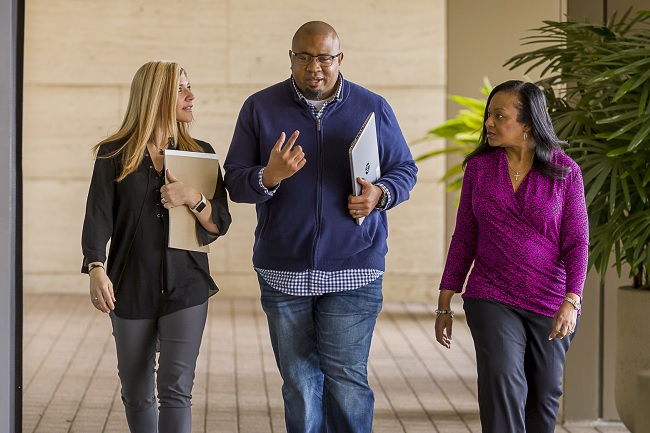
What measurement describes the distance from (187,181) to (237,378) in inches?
107

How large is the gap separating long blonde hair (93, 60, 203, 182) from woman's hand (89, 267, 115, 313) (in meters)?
0.30

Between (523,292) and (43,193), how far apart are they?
22.6 feet

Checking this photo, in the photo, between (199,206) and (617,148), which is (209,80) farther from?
(199,206)

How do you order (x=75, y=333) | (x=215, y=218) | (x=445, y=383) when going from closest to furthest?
1. (x=215, y=218)
2. (x=445, y=383)
3. (x=75, y=333)

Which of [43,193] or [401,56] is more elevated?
[401,56]

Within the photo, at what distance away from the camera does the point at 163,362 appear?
3221mm

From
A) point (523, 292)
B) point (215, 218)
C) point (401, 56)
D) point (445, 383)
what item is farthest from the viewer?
point (401, 56)

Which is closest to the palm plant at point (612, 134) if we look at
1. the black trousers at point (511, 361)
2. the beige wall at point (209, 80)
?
the black trousers at point (511, 361)

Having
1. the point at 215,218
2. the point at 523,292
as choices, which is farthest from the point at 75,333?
the point at 523,292

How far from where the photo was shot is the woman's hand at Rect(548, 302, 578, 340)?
299 centimetres

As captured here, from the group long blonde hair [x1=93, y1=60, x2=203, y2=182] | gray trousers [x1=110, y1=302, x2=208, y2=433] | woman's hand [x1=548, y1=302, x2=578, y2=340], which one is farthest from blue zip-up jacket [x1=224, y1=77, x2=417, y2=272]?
woman's hand [x1=548, y1=302, x2=578, y2=340]

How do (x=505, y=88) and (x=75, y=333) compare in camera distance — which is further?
(x=75, y=333)

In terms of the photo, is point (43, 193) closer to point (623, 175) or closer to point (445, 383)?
point (445, 383)

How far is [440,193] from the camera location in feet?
30.2
